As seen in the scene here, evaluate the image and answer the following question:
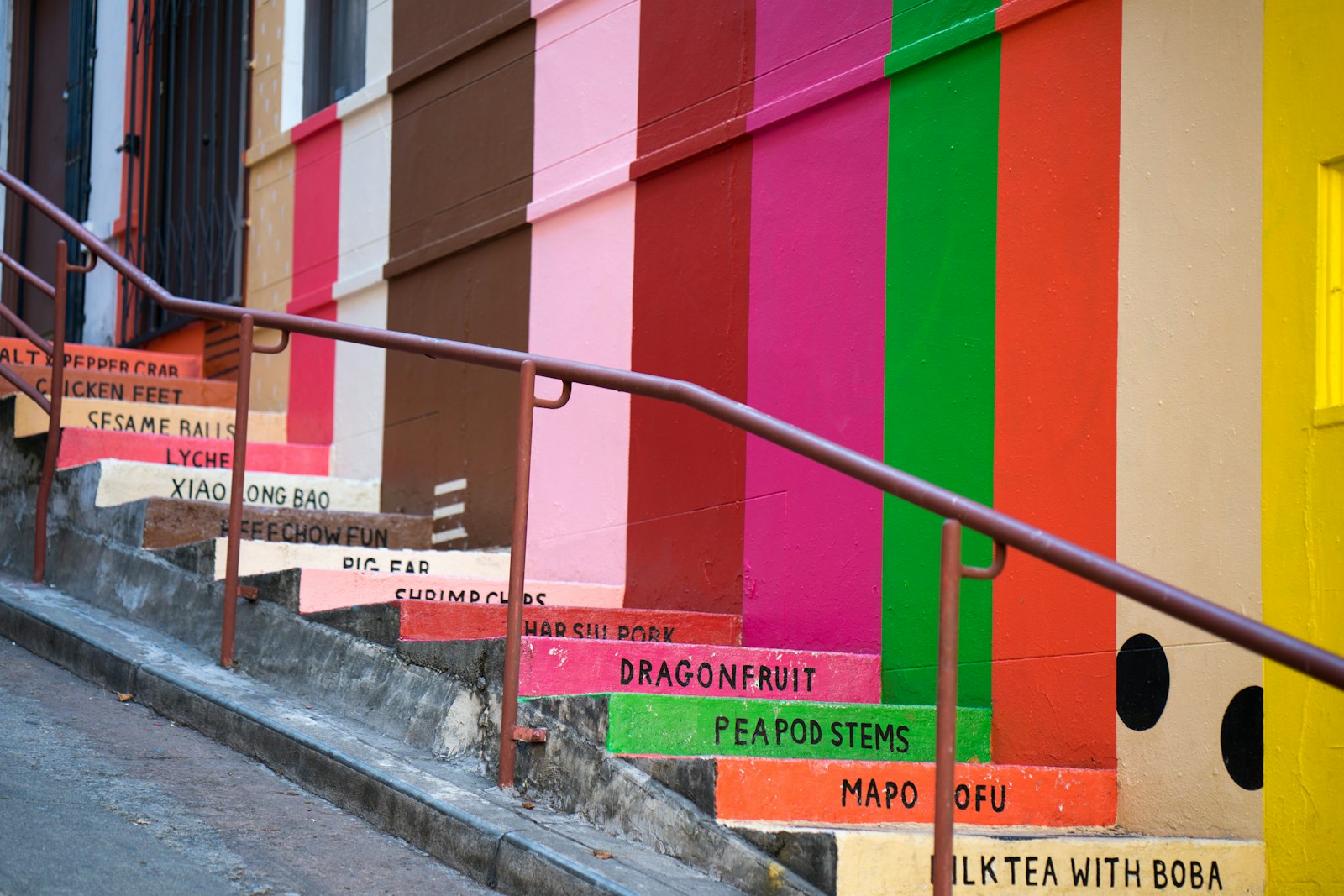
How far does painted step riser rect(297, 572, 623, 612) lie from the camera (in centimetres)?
506

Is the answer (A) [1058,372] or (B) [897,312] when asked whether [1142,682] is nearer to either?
(A) [1058,372]

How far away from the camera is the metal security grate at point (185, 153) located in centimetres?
875

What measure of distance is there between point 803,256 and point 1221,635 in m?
3.02

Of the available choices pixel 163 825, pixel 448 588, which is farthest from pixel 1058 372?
pixel 163 825

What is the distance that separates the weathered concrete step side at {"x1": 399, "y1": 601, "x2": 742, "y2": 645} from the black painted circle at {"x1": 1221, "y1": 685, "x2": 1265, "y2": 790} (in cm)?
178

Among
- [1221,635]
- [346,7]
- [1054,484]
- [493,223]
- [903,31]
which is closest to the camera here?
[1221,635]

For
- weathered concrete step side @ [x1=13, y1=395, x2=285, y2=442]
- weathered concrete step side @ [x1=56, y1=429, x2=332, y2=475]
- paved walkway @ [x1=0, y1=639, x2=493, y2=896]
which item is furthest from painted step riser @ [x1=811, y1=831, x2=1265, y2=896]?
weathered concrete step side @ [x1=13, y1=395, x2=285, y2=442]

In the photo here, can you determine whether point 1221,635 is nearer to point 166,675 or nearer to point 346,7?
point 166,675

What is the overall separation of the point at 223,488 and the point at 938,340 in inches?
113

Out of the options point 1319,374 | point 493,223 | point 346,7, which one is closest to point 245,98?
A: point 346,7

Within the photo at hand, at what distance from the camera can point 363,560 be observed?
575 centimetres

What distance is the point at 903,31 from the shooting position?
17.3 ft

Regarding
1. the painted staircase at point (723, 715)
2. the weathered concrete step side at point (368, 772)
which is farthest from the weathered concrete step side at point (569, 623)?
the weathered concrete step side at point (368, 772)

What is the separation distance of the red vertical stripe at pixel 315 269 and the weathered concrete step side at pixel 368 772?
2.32 meters
